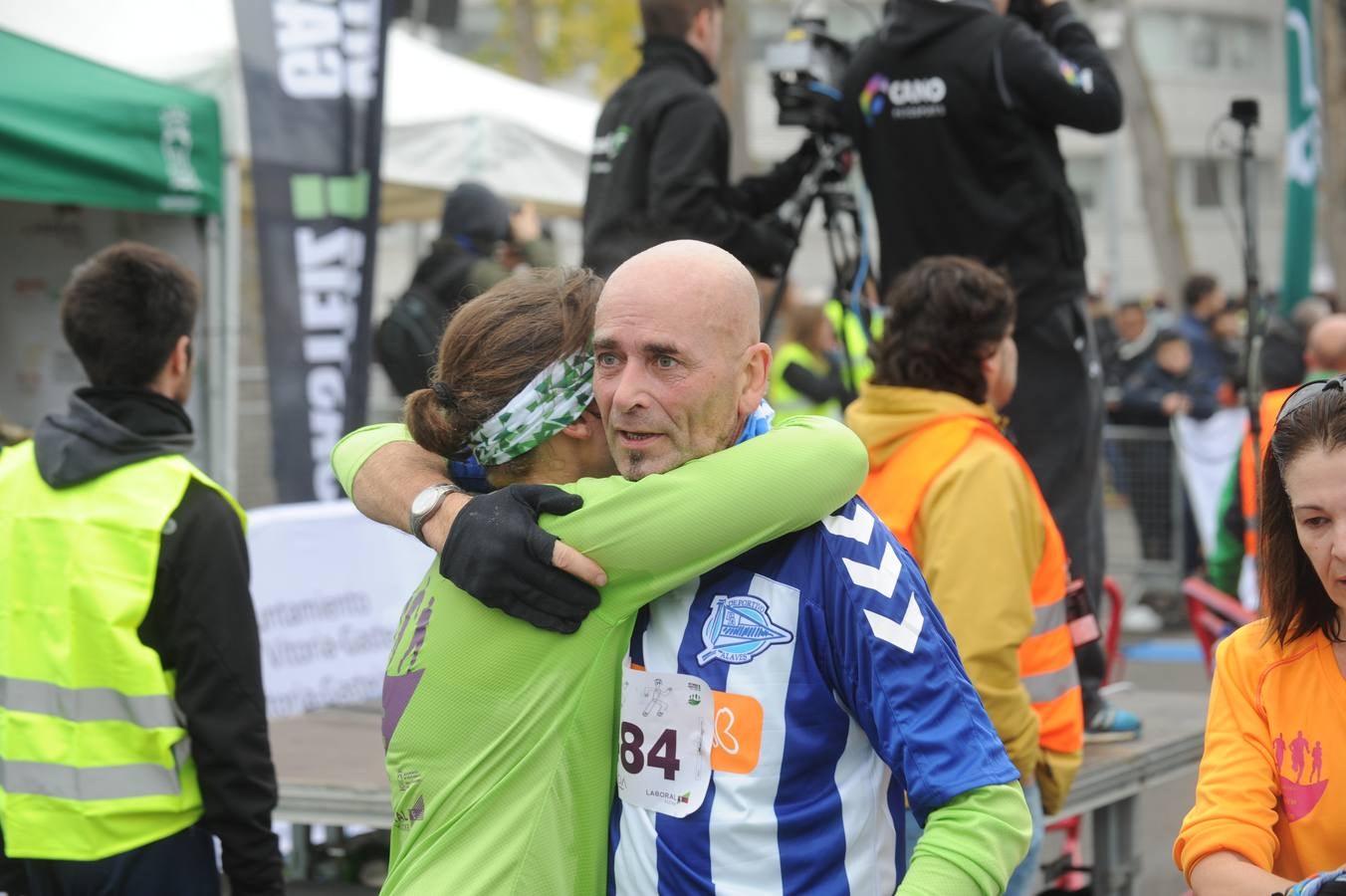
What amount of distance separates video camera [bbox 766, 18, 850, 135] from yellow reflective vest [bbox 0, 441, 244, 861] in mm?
2445

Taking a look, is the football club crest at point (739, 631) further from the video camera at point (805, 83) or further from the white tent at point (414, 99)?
the white tent at point (414, 99)

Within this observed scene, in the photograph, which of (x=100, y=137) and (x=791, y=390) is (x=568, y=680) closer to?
(x=100, y=137)

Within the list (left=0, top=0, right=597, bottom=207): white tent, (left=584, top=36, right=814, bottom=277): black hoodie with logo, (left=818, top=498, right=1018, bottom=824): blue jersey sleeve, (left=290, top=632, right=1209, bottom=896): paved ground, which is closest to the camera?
(left=818, top=498, right=1018, bottom=824): blue jersey sleeve

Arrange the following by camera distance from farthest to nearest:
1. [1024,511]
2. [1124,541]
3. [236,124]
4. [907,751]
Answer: [1124,541] < [236,124] < [1024,511] < [907,751]

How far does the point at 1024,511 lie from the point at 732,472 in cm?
154

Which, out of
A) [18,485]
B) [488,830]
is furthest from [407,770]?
[18,485]

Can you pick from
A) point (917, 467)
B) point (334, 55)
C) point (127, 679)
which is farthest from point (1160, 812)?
point (127, 679)

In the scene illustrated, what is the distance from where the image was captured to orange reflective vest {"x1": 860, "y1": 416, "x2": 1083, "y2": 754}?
3.58 metres

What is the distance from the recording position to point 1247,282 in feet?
17.6

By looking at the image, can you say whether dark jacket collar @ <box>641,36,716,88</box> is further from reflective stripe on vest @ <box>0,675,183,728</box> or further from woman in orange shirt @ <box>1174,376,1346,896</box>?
woman in orange shirt @ <box>1174,376,1346,896</box>

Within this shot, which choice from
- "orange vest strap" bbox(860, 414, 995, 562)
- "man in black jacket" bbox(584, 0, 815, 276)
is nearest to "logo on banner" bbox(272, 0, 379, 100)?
"man in black jacket" bbox(584, 0, 815, 276)

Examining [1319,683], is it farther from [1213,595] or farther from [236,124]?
[236,124]

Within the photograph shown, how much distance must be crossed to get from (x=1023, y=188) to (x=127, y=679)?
2.74 metres

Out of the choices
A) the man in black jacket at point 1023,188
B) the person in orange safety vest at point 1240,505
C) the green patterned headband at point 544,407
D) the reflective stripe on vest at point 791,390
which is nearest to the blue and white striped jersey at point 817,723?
the green patterned headband at point 544,407
